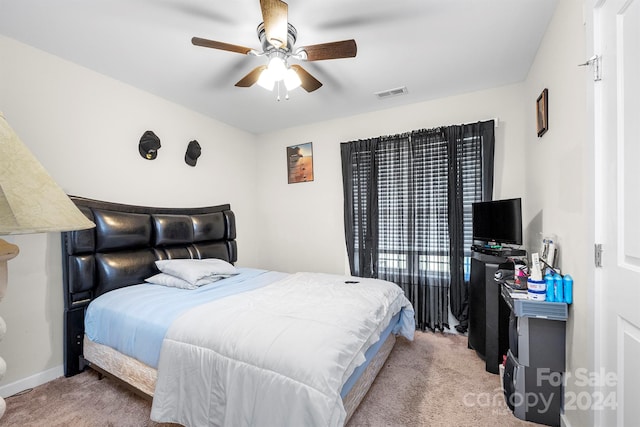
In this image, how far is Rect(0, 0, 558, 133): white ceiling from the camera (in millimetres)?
1798

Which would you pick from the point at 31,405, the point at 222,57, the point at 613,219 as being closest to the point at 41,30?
the point at 222,57

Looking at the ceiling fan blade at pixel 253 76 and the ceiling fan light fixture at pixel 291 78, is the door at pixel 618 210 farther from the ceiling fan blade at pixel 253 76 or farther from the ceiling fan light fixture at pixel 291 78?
the ceiling fan blade at pixel 253 76

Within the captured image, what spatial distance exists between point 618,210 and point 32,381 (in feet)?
12.6

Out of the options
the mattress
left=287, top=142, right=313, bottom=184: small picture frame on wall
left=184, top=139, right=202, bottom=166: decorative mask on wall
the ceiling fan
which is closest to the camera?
the ceiling fan

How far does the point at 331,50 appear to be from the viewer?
6.00 ft

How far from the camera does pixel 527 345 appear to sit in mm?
1716

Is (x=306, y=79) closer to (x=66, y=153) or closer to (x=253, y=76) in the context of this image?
(x=253, y=76)

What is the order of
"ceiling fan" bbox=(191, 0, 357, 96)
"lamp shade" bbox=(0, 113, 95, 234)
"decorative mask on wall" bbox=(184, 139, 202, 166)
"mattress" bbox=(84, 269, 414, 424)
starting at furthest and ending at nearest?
"decorative mask on wall" bbox=(184, 139, 202, 166) < "mattress" bbox=(84, 269, 414, 424) < "ceiling fan" bbox=(191, 0, 357, 96) < "lamp shade" bbox=(0, 113, 95, 234)

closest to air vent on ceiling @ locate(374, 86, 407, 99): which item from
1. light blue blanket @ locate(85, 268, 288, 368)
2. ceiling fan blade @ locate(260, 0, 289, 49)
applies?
ceiling fan blade @ locate(260, 0, 289, 49)

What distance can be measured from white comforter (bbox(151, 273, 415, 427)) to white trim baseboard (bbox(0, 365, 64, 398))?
136cm

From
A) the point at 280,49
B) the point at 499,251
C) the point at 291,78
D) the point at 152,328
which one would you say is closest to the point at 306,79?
the point at 291,78

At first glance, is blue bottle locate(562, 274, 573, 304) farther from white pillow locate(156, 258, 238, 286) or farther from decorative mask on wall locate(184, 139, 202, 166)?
decorative mask on wall locate(184, 139, 202, 166)

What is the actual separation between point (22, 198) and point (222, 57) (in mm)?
2205

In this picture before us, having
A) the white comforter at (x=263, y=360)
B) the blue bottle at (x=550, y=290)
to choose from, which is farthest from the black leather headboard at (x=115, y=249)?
the blue bottle at (x=550, y=290)
